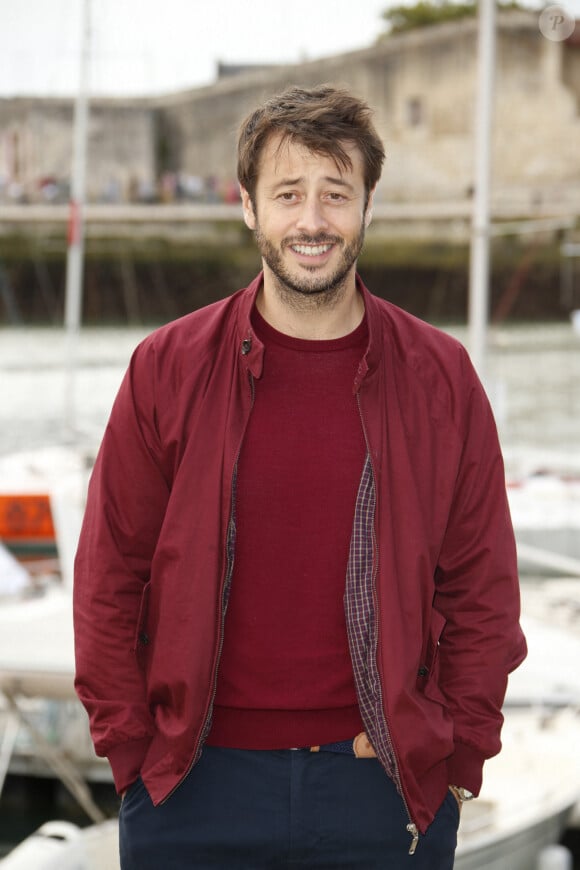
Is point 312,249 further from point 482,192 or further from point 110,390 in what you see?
point 110,390

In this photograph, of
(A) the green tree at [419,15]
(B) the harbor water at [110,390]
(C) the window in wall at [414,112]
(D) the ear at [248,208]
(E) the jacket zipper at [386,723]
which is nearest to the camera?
(E) the jacket zipper at [386,723]

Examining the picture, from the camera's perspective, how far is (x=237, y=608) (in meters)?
1.55

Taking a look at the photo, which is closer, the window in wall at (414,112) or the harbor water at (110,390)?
the harbor water at (110,390)

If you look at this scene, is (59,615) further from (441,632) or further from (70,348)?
(70,348)

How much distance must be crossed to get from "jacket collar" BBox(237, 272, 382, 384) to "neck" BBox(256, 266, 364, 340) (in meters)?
0.02

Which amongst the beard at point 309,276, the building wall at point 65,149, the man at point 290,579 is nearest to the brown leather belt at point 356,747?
Result: the man at point 290,579

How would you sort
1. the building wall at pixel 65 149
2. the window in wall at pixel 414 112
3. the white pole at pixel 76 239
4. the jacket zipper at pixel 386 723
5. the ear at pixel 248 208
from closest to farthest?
the jacket zipper at pixel 386 723
the ear at pixel 248 208
the white pole at pixel 76 239
the building wall at pixel 65 149
the window in wall at pixel 414 112

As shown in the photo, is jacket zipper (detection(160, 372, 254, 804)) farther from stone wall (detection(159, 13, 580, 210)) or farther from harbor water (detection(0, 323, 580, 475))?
stone wall (detection(159, 13, 580, 210))

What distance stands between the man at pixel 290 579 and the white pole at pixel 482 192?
4.44 metres

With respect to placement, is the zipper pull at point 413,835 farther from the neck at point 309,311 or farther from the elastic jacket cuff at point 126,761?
the neck at point 309,311

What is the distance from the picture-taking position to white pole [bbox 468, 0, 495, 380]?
6172 mm

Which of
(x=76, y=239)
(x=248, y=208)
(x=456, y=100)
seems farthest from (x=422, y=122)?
(x=248, y=208)

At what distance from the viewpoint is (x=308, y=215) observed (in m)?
1.55

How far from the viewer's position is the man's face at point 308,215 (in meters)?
1.55
